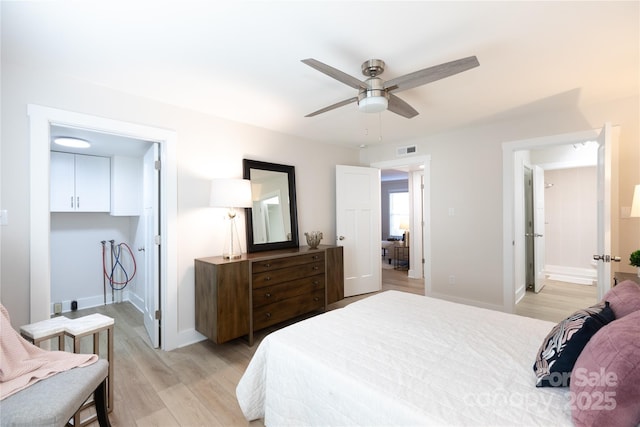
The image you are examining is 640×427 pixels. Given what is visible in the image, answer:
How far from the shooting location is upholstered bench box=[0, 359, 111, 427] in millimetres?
1142

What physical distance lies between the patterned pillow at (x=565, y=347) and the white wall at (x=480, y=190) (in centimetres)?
240

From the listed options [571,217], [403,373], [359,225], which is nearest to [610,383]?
[403,373]

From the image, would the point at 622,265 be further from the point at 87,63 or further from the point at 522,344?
the point at 87,63

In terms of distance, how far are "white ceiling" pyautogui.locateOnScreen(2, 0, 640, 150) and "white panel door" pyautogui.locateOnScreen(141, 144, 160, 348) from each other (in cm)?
76

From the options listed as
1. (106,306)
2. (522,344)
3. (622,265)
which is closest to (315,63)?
(522,344)

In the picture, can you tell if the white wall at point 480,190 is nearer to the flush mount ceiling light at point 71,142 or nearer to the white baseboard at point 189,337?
the white baseboard at point 189,337

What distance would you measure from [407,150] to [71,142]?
170 inches

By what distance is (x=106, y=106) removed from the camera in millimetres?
2410

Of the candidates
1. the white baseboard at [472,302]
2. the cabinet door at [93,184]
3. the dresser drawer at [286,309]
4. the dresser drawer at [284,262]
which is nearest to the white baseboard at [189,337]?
the dresser drawer at [286,309]

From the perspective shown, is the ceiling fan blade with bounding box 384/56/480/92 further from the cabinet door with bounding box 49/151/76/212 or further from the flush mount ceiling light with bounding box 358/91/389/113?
the cabinet door with bounding box 49/151/76/212

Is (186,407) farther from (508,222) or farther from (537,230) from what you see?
(537,230)

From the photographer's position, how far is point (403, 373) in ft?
3.97

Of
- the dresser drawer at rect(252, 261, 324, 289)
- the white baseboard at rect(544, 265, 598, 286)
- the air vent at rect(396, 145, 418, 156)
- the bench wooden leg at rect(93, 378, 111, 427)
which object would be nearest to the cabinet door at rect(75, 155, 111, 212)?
→ the dresser drawer at rect(252, 261, 324, 289)

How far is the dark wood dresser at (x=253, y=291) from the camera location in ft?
8.68
